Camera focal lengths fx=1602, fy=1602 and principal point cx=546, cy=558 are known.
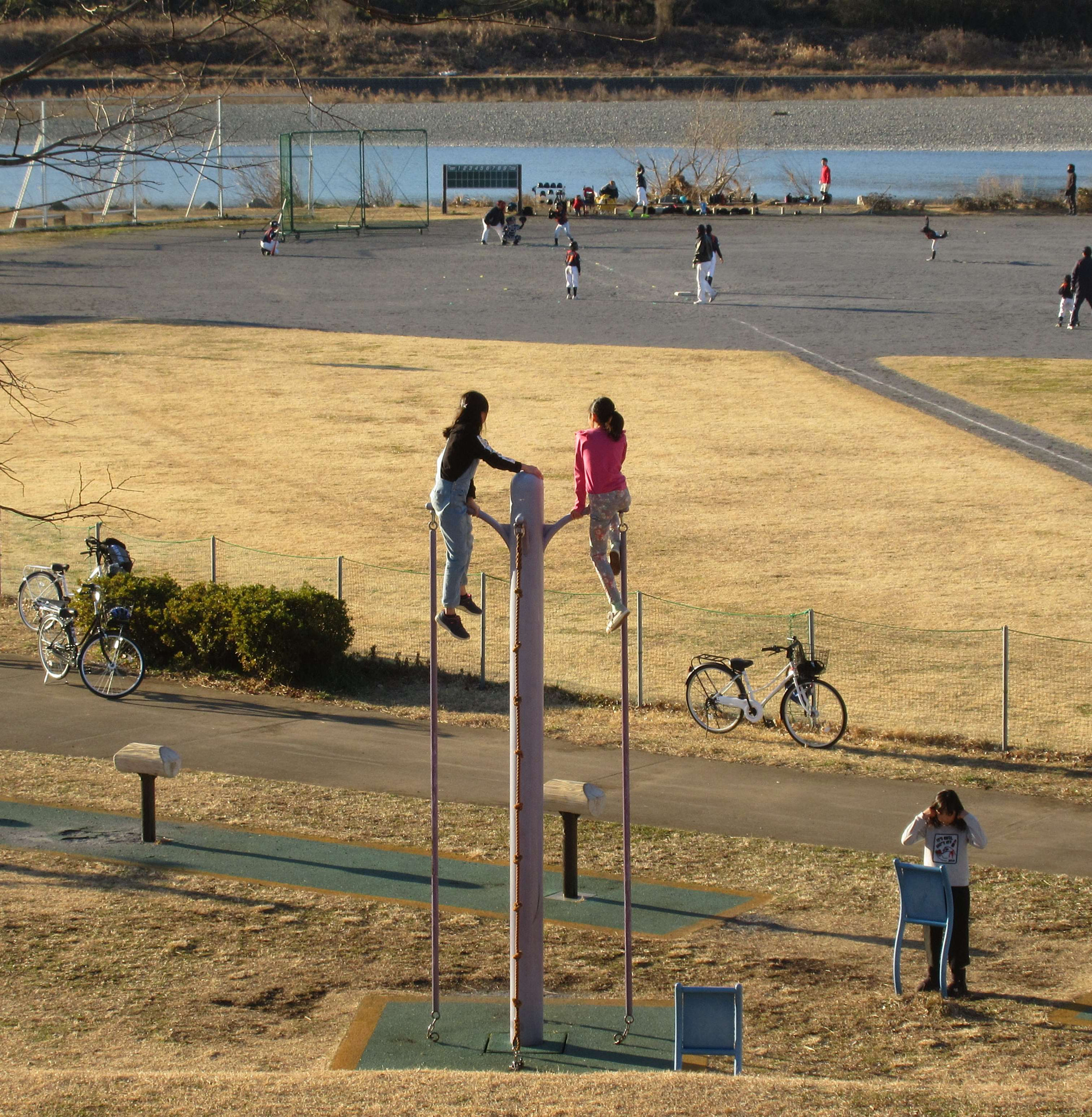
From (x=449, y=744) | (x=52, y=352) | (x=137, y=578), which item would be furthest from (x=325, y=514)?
(x=52, y=352)

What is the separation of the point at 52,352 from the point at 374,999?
110 feet

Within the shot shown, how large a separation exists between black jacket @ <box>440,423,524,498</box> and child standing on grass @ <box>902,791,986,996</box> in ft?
12.4

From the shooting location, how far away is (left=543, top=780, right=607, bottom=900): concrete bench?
37.6 ft

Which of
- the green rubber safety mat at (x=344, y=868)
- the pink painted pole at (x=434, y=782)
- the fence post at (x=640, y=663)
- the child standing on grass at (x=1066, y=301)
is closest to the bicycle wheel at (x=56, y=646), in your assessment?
the green rubber safety mat at (x=344, y=868)

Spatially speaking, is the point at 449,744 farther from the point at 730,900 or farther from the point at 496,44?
the point at 496,44

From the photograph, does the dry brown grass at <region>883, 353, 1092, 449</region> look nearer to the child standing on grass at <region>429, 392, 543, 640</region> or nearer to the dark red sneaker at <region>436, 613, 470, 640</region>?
the child standing on grass at <region>429, 392, 543, 640</region>

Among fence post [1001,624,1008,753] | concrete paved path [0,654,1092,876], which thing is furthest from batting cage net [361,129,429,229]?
fence post [1001,624,1008,753]

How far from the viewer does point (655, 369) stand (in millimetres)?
37938

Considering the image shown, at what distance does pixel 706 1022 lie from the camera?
838 cm

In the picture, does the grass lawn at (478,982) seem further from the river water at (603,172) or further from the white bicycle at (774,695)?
the river water at (603,172)

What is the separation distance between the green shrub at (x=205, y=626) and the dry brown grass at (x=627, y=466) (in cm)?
431

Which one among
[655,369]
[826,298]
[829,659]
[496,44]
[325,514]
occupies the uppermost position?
[496,44]

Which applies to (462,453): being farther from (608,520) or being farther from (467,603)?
(608,520)

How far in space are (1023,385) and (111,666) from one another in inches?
953
